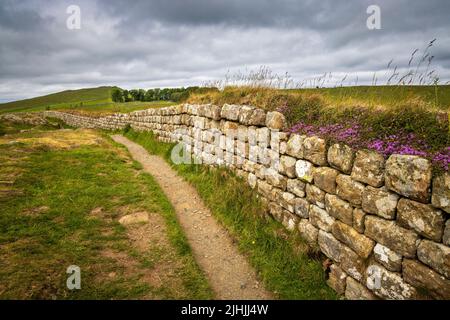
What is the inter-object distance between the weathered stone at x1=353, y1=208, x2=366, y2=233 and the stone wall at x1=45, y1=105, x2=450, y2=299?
0.05 feet

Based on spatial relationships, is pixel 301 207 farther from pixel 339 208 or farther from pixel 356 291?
pixel 356 291

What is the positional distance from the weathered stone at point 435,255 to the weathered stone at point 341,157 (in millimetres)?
1409

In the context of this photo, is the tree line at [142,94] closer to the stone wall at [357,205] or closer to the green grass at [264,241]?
the green grass at [264,241]

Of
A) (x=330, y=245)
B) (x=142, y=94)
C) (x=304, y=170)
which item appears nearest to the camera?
(x=330, y=245)

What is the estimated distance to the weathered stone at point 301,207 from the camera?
5.19 m

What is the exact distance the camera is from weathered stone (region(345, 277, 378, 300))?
3.87 metres

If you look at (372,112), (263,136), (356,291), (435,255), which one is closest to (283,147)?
(263,136)

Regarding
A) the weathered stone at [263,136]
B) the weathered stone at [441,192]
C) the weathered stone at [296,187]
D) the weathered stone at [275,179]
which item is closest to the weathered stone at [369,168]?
the weathered stone at [441,192]

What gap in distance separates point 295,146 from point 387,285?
9.28 ft

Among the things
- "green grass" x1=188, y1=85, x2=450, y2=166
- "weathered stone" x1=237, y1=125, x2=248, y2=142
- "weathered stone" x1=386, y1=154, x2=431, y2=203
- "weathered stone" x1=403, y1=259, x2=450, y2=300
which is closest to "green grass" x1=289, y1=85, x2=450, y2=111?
"green grass" x1=188, y1=85, x2=450, y2=166

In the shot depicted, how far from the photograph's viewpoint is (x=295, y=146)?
18.0ft

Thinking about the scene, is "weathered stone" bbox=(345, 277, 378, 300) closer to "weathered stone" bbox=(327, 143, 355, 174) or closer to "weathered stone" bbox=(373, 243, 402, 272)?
"weathered stone" bbox=(373, 243, 402, 272)

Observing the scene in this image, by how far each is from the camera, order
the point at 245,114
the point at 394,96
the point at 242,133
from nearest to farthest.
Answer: the point at 394,96 < the point at 245,114 < the point at 242,133
